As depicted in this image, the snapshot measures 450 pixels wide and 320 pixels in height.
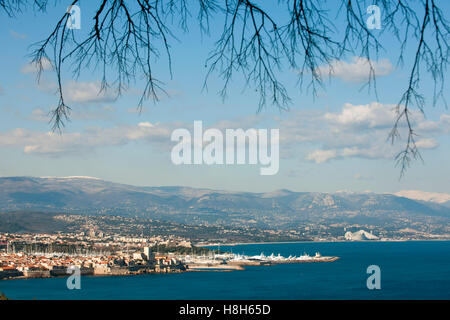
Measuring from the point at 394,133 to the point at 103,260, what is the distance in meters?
43.6

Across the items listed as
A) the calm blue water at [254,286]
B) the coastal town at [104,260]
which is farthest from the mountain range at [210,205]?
the calm blue water at [254,286]

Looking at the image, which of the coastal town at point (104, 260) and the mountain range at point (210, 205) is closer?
the coastal town at point (104, 260)

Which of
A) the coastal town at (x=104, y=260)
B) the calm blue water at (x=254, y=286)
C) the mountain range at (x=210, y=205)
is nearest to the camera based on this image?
the calm blue water at (x=254, y=286)

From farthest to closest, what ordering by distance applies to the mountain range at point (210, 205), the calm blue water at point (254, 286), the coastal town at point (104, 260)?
the mountain range at point (210, 205) → the coastal town at point (104, 260) → the calm blue water at point (254, 286)

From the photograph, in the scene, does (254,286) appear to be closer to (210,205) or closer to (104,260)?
(104,260)

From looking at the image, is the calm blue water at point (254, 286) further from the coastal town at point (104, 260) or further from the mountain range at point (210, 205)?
the mountain range at point (210, 205)

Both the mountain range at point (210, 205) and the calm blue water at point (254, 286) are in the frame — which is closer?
the calm blue water at point (254, 286)

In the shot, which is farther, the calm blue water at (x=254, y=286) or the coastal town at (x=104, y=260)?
the coastal town at (x=104, y=260)

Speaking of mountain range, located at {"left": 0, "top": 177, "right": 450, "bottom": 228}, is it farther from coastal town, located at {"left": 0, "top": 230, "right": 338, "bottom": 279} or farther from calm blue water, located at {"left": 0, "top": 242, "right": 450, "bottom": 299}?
calm blue water, located at {"left": 0, "top": 242, "right": 450, "bottom": 299}

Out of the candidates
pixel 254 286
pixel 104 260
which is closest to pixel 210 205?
pixel 104 260
